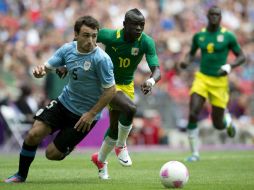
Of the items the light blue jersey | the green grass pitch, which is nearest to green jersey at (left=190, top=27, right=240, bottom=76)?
the green grass pitch

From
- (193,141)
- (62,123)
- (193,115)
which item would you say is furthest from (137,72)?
(62,123)

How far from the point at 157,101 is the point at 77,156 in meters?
6.00

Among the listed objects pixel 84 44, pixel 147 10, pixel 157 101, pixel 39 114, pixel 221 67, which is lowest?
pixel 157 101

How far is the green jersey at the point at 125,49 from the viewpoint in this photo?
40.7ft

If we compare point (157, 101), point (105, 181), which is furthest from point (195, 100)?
point (157, 101)

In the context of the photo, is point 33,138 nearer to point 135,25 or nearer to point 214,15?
point 135,25

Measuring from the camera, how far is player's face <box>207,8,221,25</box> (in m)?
17.0

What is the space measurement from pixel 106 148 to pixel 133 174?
0.98m

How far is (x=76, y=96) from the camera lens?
1127 centimetres

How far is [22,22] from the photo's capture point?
25.0 m

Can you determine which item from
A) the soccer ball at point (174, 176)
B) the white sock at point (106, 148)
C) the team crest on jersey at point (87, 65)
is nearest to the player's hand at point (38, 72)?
the team crest on jersey at point (87, 65)

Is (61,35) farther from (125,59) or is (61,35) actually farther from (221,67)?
(125,59)

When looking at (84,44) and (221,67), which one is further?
(221,67)

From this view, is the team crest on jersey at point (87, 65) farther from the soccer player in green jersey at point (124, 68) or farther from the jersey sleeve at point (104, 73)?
the soccer player in green jersey at point (124, 68)
